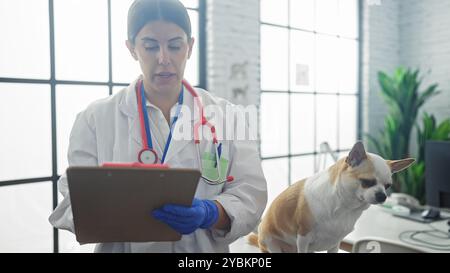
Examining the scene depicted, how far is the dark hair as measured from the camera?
68 cm

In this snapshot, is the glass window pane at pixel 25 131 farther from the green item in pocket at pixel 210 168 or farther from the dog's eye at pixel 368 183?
the dog's eye at pixel 368 183

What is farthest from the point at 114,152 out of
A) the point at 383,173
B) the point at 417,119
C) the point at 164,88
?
the point at 417,119

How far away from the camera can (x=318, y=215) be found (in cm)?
78

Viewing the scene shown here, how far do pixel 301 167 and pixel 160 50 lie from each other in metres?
0.46

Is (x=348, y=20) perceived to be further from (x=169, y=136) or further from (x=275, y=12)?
(x=169, y=136)

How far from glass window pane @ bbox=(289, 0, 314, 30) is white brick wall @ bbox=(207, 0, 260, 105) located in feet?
0.34

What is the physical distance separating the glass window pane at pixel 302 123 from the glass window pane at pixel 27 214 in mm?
712

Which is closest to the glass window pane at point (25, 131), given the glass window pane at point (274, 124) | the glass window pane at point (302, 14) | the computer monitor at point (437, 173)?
the glass window pane at point (274, 124)

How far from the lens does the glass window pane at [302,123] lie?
885mm

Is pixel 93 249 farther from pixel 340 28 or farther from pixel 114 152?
pixel 340 28

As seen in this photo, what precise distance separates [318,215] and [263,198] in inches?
5.3
